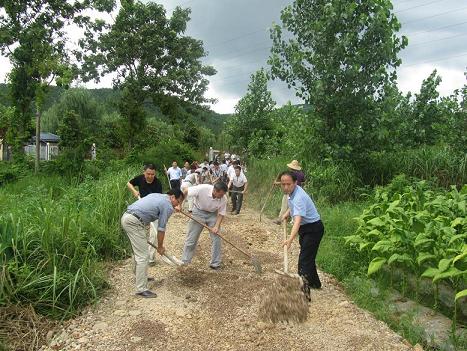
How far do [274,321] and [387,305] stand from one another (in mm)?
1393

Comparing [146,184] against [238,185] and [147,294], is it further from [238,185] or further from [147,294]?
[238,185]

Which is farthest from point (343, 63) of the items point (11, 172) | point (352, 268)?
point (11, 172)

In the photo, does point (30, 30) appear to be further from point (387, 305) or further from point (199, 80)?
point (387, 305)

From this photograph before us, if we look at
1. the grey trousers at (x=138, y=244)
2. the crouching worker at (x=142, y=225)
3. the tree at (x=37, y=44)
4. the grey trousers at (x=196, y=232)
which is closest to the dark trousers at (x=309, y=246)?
the grey trousers at (x=196, y=232)

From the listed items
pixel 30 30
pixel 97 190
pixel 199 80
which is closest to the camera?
pixel 97 190

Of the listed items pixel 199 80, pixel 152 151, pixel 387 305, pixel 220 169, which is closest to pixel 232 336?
pixel 387 305

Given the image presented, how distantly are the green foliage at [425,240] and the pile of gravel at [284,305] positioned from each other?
964 millimetres

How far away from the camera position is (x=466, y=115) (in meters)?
9.47

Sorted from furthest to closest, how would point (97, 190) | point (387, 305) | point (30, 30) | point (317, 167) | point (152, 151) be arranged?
point (152, 151)
point (30, 30)
point (317, 167)
point (97, 190)
point (387, 305)

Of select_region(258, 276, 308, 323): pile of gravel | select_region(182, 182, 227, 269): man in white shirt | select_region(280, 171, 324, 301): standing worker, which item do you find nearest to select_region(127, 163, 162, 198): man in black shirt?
select_region(182, 182, 227, 269): man in white shirt

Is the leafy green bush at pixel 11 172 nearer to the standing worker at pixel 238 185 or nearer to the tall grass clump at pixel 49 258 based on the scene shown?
the standing worker at pixel 238 185

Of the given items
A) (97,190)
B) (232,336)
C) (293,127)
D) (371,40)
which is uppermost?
(371,40)

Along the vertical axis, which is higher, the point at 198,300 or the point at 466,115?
the point at 466,115

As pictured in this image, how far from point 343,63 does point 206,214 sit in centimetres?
611
